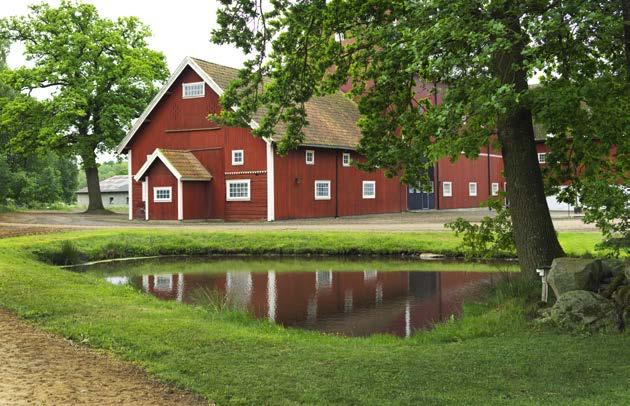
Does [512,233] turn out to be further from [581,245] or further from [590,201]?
[581,245]

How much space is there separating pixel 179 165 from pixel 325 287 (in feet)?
64.9

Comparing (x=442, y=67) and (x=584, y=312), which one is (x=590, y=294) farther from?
(x=442, y=67)

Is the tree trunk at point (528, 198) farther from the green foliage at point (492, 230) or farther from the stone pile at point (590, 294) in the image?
the stone pile at point (590, 294)

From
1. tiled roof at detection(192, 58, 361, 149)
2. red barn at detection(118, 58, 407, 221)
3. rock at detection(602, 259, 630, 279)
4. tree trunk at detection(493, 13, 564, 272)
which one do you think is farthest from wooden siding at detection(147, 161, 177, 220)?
rock at detection(602, 259, 630, 279)

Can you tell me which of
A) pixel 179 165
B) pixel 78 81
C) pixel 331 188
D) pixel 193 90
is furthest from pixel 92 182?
pixel 331 188

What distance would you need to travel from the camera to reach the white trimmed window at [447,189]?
4791 centimetres

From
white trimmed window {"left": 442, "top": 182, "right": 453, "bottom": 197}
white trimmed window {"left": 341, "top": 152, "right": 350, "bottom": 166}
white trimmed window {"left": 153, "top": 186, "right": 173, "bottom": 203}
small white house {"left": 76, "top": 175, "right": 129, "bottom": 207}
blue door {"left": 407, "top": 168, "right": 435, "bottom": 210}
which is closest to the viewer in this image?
white trimmed window {"left": 153, "top": 186, "right": 173, "bottom": 203}

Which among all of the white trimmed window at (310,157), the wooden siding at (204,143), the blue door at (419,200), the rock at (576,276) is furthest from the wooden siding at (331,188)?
A: the rock at (576,276)

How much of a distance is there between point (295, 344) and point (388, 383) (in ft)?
7.13

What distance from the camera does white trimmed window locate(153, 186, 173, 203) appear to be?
1382 inches

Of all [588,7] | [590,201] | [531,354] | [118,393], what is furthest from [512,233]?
[118,393]

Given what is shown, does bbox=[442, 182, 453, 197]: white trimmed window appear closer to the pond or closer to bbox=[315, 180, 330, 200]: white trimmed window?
bbox=[315, 180, 330, 200]: white trimmed window

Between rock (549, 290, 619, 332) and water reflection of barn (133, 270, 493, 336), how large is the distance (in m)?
3.06

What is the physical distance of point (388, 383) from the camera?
6.55 metres
